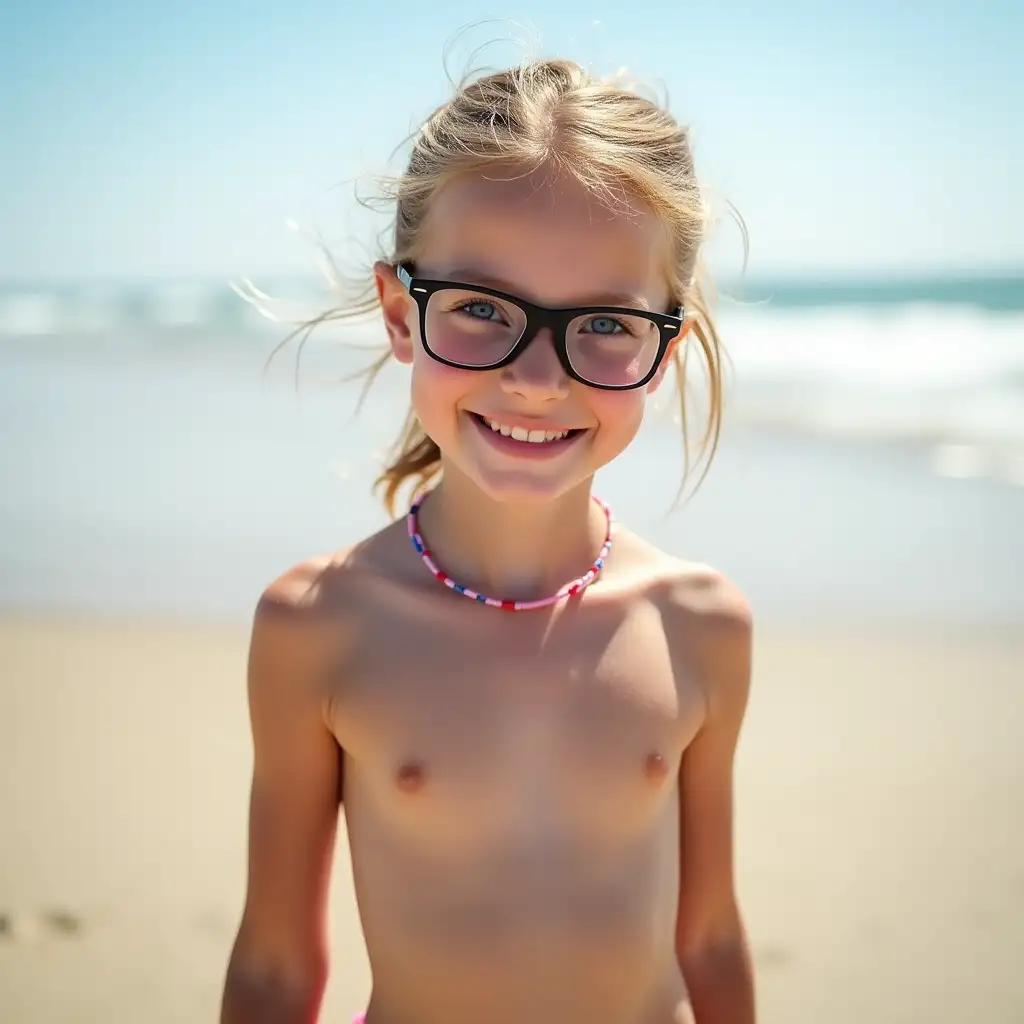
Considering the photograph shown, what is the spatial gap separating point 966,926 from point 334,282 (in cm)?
245

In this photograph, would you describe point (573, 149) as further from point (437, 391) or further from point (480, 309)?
point (437, 391)

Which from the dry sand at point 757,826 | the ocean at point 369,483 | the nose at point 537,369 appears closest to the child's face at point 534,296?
the nose at point 537,369

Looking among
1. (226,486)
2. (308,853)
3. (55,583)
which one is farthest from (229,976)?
(226,486)

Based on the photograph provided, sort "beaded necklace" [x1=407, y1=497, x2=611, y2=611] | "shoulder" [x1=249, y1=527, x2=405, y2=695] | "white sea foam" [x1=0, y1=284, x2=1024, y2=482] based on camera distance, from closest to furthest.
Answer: "shoulder" [x1=249, y1=527, x2=405, y2=695] → "beaded necklace" [x1=407, y1=497, x2=611, y2=611] → "white sea foam" [x1=0, y1=284, x2=1024, y2=482]

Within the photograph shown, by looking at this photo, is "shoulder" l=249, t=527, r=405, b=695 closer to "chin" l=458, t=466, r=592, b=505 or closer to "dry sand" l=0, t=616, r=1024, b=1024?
"chin" l=458, t=466, r=592, b=505

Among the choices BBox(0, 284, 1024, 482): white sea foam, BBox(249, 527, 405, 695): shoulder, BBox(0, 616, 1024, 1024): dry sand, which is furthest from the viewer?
BBox(0, 284, 1024, 482): white sea foam

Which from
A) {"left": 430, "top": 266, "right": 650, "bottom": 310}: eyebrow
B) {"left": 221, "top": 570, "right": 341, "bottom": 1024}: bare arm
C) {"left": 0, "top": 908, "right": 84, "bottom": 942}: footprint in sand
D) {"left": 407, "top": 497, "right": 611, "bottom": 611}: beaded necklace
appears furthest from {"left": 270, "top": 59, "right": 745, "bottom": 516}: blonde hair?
{"left": 0, "top": 908, "right": 84, "bottom": 942}: footprint in sand

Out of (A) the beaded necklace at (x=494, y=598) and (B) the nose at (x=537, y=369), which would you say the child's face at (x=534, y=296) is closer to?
(B) the nose at (x=537, y=369)

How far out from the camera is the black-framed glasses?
5.82 feet

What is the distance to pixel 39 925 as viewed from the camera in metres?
3.22

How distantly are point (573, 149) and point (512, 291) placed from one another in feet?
0.84

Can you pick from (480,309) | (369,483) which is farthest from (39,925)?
(369,483)

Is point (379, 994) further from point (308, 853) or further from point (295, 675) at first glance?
point (295, 675)

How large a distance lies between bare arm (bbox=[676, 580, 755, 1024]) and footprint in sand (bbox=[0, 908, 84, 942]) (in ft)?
6.19
